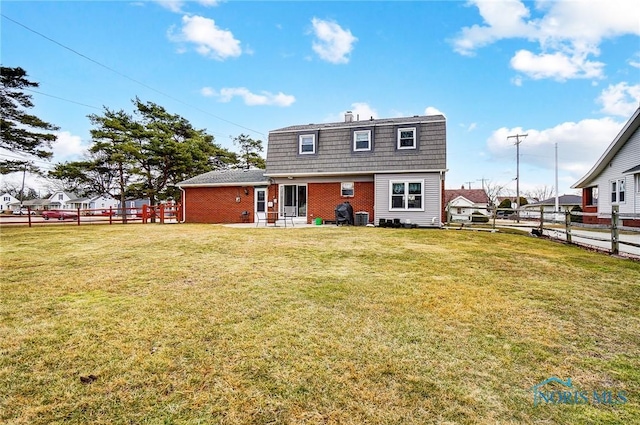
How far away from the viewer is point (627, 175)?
16312 millimetres

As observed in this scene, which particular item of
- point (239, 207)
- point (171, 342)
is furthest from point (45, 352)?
point (239, 207)

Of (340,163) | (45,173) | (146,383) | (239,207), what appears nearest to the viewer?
(146,383)

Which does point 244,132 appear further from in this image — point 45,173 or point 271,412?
point 271,412

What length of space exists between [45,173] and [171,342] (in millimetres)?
25294

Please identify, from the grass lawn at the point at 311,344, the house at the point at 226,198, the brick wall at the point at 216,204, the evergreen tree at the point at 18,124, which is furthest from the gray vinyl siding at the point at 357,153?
the evergreen tree at the point at 18,124

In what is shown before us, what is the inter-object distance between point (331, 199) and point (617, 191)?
53.1 ft

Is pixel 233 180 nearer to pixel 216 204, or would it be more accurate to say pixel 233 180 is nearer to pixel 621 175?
pixel 216 204

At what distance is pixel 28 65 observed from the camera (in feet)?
58.9

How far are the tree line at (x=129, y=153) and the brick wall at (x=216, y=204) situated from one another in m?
7.50

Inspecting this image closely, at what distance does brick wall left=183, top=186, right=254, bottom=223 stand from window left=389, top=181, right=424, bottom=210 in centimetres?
841

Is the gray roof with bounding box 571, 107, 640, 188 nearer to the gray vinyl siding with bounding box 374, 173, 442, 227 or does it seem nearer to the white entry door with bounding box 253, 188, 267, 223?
the gray vinyl siding with bounding box 374, 173, 442, 227

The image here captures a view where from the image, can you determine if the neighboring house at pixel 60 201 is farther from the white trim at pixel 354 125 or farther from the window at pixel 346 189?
the window at pixel 346 189

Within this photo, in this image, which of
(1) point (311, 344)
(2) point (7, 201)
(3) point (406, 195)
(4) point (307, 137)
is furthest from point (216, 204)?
(2) point (7, 201)

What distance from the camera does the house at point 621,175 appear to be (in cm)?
1584
